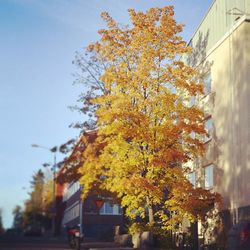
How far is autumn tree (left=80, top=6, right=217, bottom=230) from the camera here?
27.4m

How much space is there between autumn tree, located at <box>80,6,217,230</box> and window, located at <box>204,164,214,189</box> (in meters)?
2.39

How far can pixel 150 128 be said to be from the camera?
2802 cm

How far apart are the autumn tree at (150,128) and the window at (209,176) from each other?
239 cm

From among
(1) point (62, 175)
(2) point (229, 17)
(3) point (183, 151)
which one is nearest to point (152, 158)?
(3) point (183, 151)

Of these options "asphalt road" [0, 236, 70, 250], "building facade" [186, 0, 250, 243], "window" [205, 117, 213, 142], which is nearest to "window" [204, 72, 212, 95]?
"building facade" [186, 0, 250, 243]

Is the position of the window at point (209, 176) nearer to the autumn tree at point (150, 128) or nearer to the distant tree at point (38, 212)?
the autumn tree at point (150, 128)

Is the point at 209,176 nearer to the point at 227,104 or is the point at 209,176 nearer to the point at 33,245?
the point at 227,104

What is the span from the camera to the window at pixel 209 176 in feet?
104

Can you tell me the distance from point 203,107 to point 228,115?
157 inches

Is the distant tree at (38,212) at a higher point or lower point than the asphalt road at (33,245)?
higher

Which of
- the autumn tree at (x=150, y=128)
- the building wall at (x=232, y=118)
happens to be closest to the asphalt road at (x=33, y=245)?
the autumn tree at (x=150, y=128)

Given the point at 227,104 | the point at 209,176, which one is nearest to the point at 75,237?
the point at 209,176

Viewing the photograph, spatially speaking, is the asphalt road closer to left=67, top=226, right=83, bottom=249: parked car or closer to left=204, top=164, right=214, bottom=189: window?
left=67, top=226, right=83, bottom=249: parked car

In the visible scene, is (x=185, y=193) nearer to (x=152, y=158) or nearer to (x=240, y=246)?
(x=152, y=158)
